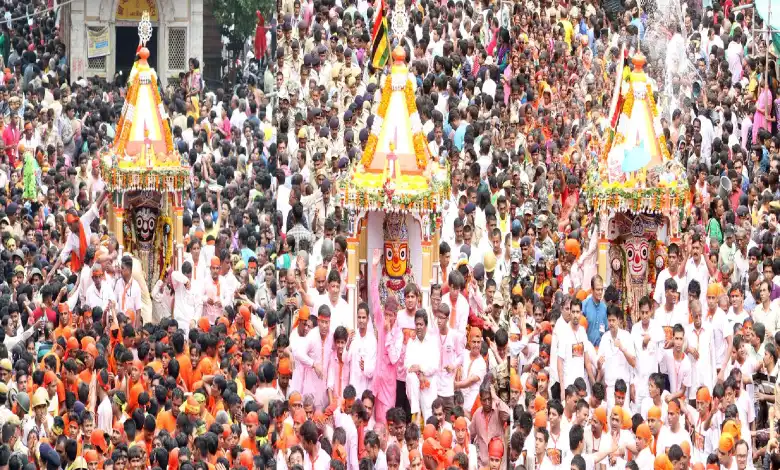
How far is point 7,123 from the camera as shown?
36156 mm

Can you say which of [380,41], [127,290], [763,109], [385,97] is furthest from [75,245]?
[763,109]

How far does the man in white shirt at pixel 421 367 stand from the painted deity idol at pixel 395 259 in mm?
1820

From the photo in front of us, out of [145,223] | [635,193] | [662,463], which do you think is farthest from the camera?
[145,223]

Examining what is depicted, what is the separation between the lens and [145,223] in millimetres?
30672

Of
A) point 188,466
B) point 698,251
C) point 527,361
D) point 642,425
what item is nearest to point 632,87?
point 698,251

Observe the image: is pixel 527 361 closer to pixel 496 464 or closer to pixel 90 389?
pixel 496 464

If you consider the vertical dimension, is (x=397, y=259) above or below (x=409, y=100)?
below

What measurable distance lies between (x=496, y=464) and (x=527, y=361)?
2867mm

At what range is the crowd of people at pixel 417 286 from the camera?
77.3 ft

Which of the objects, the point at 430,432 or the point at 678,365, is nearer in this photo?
the point at 430,432

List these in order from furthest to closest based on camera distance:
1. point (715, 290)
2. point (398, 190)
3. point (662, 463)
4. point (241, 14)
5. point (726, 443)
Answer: point (241, 14), point (398, 190), point (715, 290), point (726, 443), point (662, 463)

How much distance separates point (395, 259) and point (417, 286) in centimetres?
96

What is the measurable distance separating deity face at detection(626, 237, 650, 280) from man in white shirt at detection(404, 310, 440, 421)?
12.8 feet

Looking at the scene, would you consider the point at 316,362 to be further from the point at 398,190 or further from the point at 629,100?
the point at 629,100
